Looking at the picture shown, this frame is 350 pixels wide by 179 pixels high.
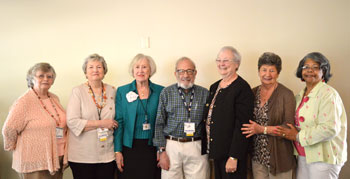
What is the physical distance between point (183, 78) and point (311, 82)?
1222 millimetres

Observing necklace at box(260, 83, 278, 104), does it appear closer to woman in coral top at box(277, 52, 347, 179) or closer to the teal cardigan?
woman in coral top at box(277, 52, 347, 179)

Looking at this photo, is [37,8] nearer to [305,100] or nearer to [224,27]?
[224,27]

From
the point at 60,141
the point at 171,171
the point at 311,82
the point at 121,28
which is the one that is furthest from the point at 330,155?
the point at 121,28

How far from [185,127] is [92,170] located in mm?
1061

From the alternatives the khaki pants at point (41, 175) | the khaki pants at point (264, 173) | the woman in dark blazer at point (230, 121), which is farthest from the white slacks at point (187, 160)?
the khaki pants at point (41, 175)

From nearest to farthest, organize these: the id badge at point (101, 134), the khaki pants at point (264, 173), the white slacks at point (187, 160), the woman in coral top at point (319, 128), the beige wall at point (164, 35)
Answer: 1. the woman in coral top at point (319, 128)
2. the khaki pants at point (264, 173)
3. the white slacks at point (187, 160)
4. the id badge at point (101, 134)
5. the beige wall at point (164, 35)

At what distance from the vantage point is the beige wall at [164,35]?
2.82m

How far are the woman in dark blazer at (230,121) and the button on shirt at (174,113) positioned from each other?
0.20 m

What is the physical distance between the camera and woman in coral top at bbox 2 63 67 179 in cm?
220

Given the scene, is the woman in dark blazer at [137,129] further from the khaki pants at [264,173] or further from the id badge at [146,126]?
the khaki pants at [264,173]

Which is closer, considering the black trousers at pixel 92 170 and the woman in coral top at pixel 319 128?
the woman in coral top at pixel 319 128

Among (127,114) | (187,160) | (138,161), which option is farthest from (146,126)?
(187,160)

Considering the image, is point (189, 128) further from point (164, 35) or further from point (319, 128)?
point (164, 35)

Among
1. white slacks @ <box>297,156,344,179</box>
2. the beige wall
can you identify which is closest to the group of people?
white slacks @ <box>297,156,344,179</box>
